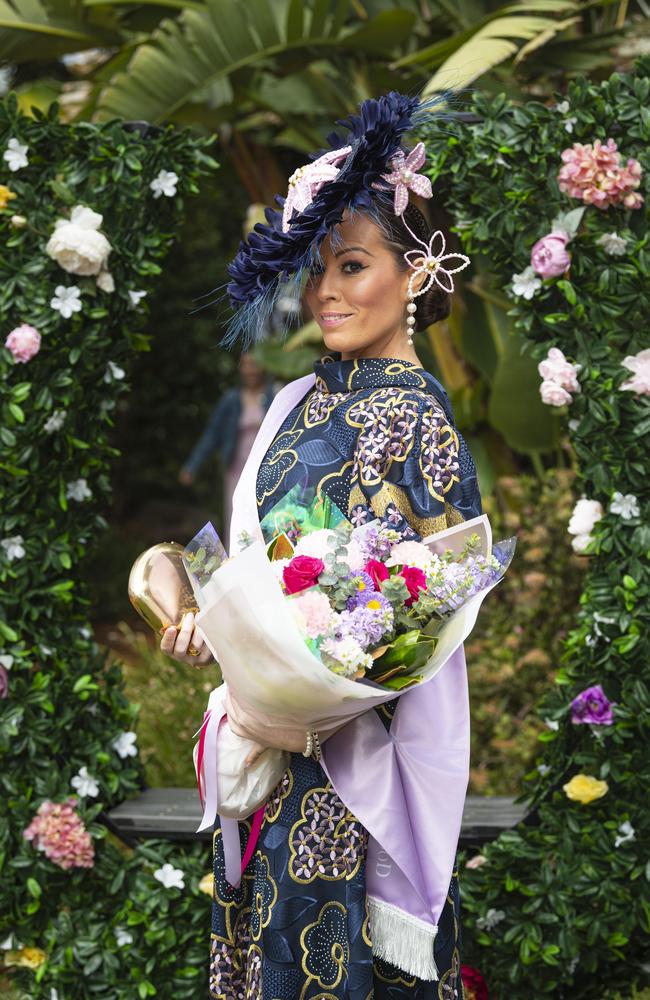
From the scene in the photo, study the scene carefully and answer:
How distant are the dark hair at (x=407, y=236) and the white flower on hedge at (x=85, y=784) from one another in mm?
1853

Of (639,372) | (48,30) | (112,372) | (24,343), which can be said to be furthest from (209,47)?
(639,372)

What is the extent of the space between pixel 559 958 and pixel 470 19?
4.10 m

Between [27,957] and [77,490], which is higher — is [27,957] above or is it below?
below

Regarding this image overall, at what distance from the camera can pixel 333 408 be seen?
2.65 m

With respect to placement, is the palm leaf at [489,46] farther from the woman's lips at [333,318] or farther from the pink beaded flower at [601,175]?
the woman's lips at [333,318]

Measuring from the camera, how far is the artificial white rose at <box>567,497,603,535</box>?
11.2 ft

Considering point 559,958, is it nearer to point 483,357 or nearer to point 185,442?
point 483,357

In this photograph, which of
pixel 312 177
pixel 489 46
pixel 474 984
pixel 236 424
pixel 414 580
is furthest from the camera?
pixel 236 424

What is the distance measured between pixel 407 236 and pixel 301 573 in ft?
2.79

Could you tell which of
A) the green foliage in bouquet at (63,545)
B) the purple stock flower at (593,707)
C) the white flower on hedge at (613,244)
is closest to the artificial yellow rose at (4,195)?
the green foliage in bouquet at (63,545)

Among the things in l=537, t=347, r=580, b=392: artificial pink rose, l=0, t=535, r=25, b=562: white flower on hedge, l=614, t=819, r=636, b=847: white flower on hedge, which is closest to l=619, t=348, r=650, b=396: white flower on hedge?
l=537, t=347, r=580, b=392: artificial pink rose

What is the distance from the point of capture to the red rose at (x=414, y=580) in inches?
91.9

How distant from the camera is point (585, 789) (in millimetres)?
3428

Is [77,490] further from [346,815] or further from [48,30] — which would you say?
[48,30]
